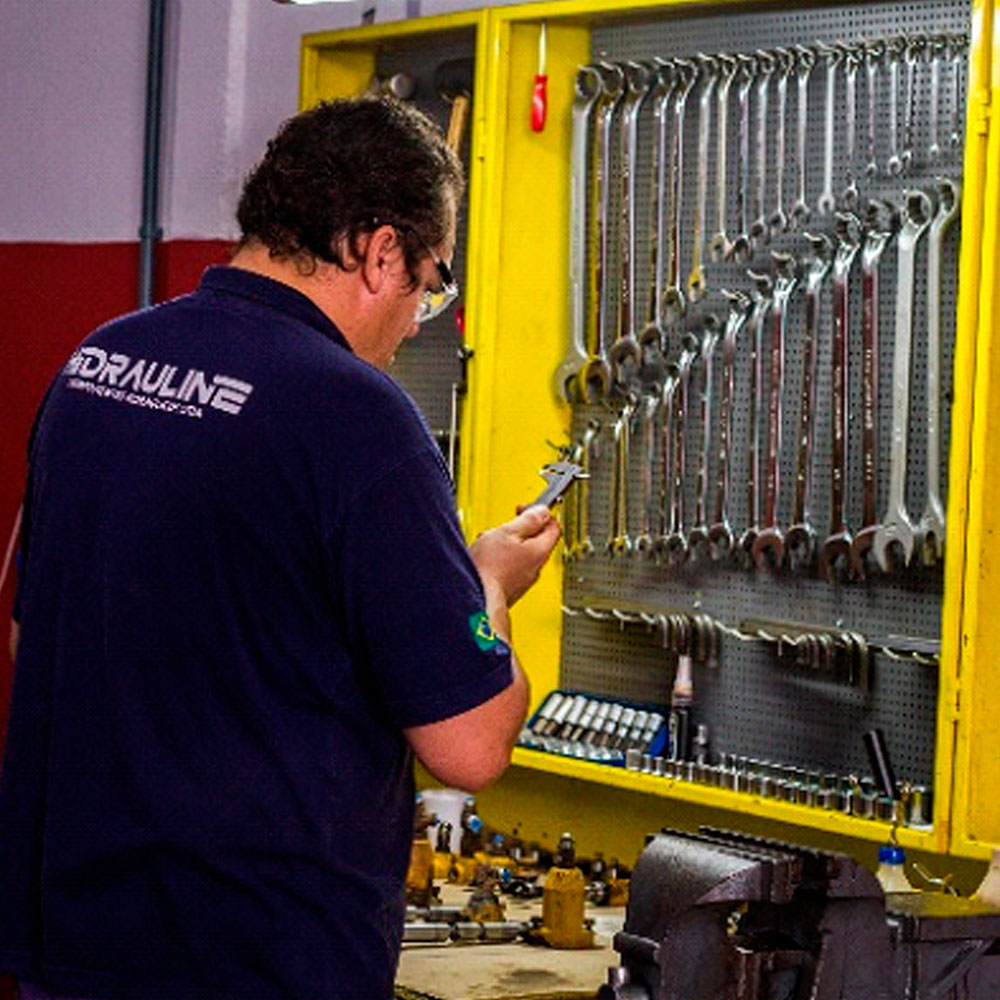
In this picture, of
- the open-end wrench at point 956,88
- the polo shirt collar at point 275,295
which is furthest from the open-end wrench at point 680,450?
the polo shirt collar at point 275,295

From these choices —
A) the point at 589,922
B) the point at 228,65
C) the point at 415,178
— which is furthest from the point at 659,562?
the point at 415,178

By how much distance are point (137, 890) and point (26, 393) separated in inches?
112

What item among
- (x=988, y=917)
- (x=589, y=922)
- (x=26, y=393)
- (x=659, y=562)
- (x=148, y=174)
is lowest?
(x=589, y=922)

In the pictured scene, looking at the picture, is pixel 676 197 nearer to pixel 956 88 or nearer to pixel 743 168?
pixel 743 168

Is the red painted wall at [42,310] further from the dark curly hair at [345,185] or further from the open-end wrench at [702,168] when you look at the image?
the dark curly hair at [345,185]

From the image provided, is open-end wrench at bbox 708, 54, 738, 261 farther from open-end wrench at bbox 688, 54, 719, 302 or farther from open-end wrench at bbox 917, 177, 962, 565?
open-end wrench at bbox 917, 177, 962, 565

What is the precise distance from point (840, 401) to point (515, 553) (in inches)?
51.0

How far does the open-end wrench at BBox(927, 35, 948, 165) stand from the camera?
10.8 feet

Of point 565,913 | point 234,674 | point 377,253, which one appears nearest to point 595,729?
point 565,913

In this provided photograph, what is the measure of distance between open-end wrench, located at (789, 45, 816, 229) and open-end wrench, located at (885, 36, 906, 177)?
0.16m

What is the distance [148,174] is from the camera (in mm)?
4465

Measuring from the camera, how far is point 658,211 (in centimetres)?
374

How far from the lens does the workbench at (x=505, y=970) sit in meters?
2.78

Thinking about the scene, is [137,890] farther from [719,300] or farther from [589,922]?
[719,300]
